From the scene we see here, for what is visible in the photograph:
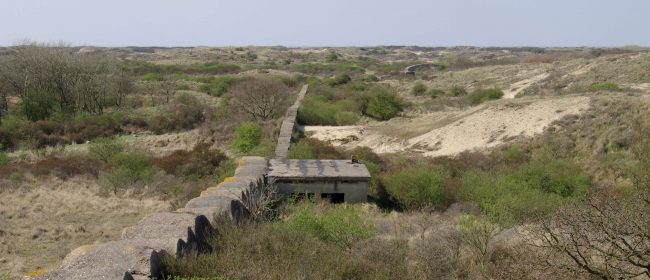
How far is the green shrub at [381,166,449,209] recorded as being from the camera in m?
12.9

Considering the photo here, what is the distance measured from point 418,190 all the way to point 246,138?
8.96 m

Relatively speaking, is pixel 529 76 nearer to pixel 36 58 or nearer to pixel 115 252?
pixel 36 58

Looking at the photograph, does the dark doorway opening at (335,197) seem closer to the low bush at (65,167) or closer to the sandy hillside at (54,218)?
the sandy hillside at (54,218)

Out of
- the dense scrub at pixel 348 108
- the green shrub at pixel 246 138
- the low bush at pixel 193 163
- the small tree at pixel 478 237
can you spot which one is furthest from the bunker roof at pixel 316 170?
the dense scrub at pixel 348 108

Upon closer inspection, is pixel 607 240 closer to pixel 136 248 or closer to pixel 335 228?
pixel 335 228

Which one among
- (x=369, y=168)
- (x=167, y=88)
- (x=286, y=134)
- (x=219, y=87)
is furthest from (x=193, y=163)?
(x=167, y=88)

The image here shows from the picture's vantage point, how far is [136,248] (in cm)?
529

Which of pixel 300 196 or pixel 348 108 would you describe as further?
pixel 348 108

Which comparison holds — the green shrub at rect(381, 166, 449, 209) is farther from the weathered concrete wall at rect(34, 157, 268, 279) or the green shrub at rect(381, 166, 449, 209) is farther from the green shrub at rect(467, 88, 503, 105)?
the green shrub at rect(467, 88, 503, 105)

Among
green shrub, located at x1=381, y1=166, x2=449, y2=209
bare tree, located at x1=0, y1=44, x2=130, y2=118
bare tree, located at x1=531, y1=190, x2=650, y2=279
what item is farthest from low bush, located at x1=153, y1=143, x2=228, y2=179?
bare tree, located at x1=0, y1=44, x2=130, y2=118

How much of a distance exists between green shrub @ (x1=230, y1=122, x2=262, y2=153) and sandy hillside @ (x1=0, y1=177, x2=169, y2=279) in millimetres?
5446

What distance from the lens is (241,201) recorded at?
8.96 meters

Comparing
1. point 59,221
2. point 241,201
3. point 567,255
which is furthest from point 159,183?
point 567,255

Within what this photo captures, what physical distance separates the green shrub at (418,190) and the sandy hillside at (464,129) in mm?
6937
